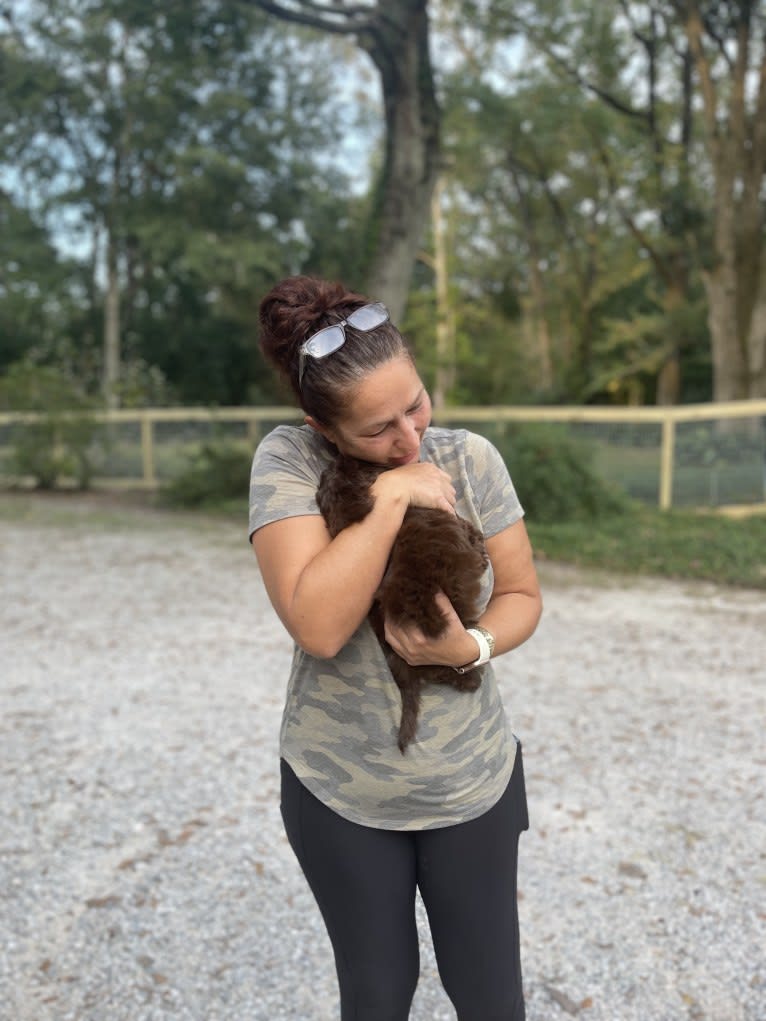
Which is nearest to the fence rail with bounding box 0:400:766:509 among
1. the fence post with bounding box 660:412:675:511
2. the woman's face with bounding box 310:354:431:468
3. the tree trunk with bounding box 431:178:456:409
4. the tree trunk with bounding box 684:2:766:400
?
the fence post with bounding box 660:412:675:511

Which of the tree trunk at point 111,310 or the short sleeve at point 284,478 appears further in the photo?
the tree trunk at point 111,310

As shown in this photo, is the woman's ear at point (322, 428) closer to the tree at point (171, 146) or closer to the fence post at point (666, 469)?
the fence post at point (666, 469)

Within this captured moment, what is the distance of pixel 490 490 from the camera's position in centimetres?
161

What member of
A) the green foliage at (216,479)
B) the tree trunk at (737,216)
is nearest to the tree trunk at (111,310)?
the green foliage at (216,479)

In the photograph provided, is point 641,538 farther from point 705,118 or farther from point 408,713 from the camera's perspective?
point 705,118

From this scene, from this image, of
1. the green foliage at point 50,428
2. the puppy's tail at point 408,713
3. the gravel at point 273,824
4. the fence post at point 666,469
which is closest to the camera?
the puppy's tail at point 408,713

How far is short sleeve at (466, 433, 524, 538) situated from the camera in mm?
1593

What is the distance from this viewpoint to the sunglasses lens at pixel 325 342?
1.42m

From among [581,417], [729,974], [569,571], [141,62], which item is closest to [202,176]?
[141,62]

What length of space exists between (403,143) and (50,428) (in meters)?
7.91

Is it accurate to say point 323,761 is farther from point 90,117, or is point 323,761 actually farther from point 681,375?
point 681,375

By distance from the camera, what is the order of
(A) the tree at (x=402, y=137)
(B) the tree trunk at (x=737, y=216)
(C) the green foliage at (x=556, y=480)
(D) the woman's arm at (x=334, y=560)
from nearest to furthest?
(D) the woman's arm at (x=334, y=560)
(C) the green foliage at (x=556, y=480)
(A) the tree at (x=402, y=137)
(B) the tree trunk at (x=737, y=216)

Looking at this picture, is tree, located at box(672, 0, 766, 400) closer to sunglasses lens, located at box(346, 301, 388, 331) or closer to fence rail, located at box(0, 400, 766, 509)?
fence rail, located at box(0, 400, 766, 509)

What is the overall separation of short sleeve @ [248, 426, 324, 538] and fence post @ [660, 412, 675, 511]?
10.3 meters
